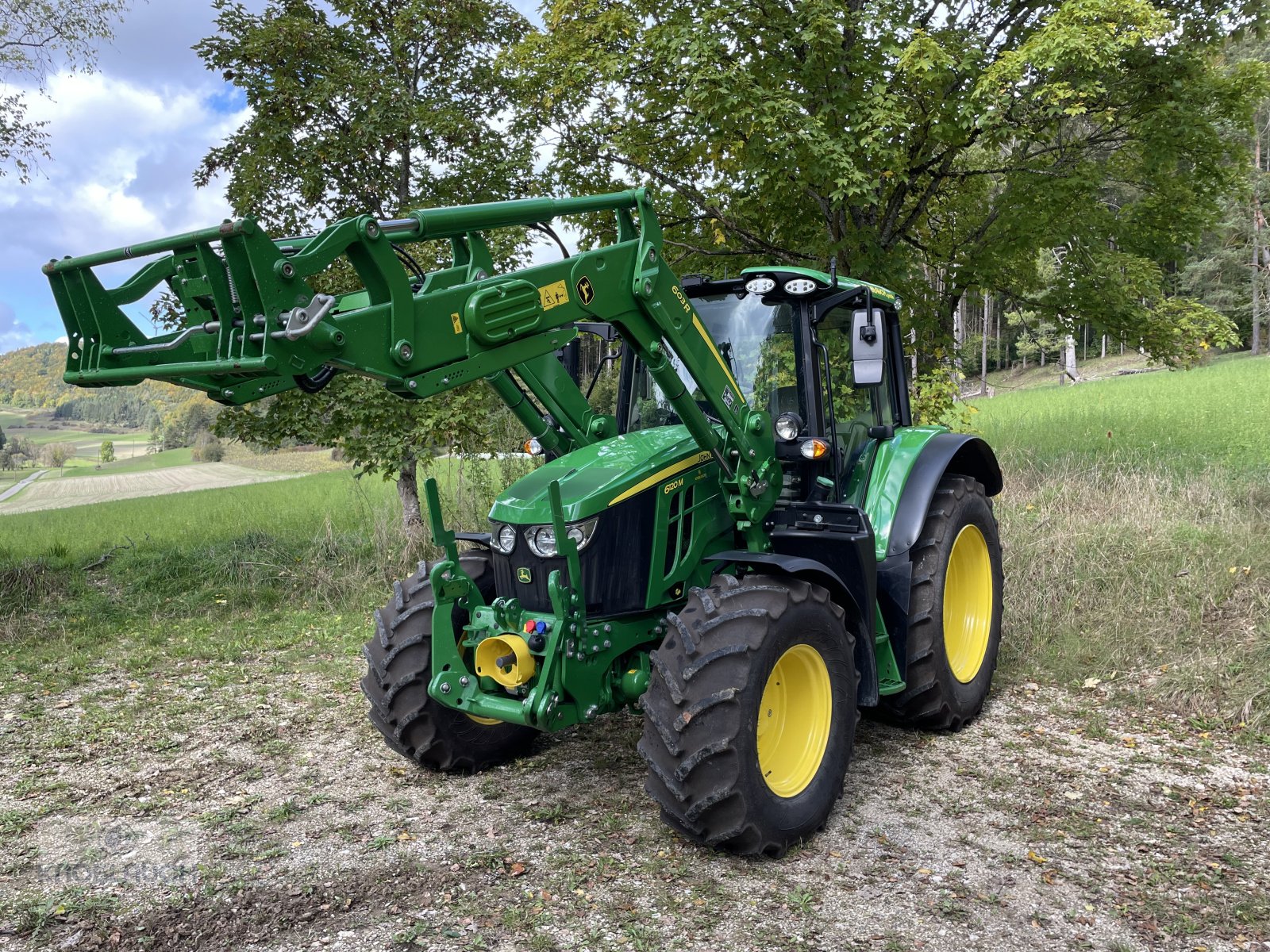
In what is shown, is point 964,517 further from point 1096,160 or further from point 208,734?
point 1096,160

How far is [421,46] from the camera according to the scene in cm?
982

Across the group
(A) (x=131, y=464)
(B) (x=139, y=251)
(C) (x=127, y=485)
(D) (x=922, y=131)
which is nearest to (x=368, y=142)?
(D) (x=922, y=131)

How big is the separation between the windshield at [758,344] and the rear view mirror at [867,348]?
0.50m

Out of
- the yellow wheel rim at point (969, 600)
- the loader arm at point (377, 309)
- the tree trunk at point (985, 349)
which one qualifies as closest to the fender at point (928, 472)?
the yellow wheel rim at point (969, 600)

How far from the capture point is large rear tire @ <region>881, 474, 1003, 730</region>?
15.4 ft

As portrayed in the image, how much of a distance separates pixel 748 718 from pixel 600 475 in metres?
1.25

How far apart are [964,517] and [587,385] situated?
226cm

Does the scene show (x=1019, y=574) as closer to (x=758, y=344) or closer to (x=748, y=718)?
(x=758, y=344)

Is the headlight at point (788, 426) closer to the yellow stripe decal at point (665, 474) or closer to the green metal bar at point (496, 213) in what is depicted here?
the yellow stripe decal at point (665, 474)

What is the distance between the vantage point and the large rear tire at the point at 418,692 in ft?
14.2

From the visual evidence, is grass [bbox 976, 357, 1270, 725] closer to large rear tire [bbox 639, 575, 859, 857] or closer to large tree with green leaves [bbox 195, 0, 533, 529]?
large rear tire [bbox 639, 575, 859, 857]

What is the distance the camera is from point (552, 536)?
391 cm

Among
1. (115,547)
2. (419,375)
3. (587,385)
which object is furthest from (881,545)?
(115,547)

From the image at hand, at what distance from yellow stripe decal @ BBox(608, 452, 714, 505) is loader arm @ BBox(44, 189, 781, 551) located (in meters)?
0.28
